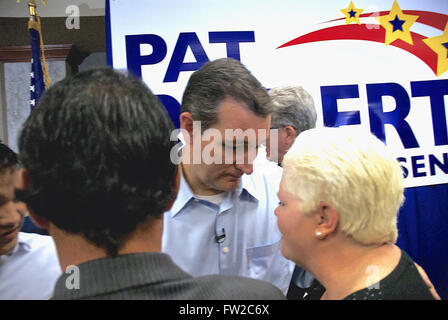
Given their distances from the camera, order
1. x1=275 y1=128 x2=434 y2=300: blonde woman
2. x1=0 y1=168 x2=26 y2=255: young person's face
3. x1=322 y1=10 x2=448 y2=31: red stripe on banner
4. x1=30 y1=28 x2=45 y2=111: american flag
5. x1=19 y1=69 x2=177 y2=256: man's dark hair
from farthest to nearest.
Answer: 1. x1=322 y1=10 x2=448 y2=31: red stripe on banner
2. x1=30 y1=28 x2=45 y2=111: american flag
3. x1=275 y1=128 x2=434 y2=300: blonde woman
4. x1=0 y1=168 x2=26 y2=255: young person's face
5. x1=19 y1=69 x2=177 y2=256: man's dark hair

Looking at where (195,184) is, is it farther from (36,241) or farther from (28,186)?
(28,186)

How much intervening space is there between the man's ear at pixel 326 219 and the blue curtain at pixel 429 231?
2153mm

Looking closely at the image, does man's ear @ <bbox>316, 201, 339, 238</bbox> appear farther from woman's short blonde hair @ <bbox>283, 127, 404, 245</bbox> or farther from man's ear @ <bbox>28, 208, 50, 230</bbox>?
man's ear @ <bbox>28, 208, 50, 230</bbox>

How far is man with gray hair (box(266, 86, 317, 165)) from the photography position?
1.95 metres

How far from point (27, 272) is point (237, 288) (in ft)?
1.41

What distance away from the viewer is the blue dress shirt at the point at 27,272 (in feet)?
2.28

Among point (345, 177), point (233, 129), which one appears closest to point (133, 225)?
point (345, 177)

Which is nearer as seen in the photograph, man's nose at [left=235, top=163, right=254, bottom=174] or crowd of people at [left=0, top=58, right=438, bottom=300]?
crowd of people at [left=0, top=58, right=438, bottom=300]

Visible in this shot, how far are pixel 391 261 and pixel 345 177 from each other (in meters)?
0.20

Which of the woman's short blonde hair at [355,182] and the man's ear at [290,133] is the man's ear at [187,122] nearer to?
the woman's short blonde hair at [355,182]

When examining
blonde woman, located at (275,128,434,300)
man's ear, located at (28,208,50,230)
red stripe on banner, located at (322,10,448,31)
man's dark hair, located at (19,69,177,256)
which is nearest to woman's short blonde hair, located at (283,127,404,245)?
blonde woman, located at (275,128,434,300)

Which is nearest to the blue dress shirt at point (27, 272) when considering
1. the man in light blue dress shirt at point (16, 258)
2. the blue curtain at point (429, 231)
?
the man in light blue dress shirt at point (16, 258)

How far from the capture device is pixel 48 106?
1.69 ft

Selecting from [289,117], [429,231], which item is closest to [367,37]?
[289,117]
